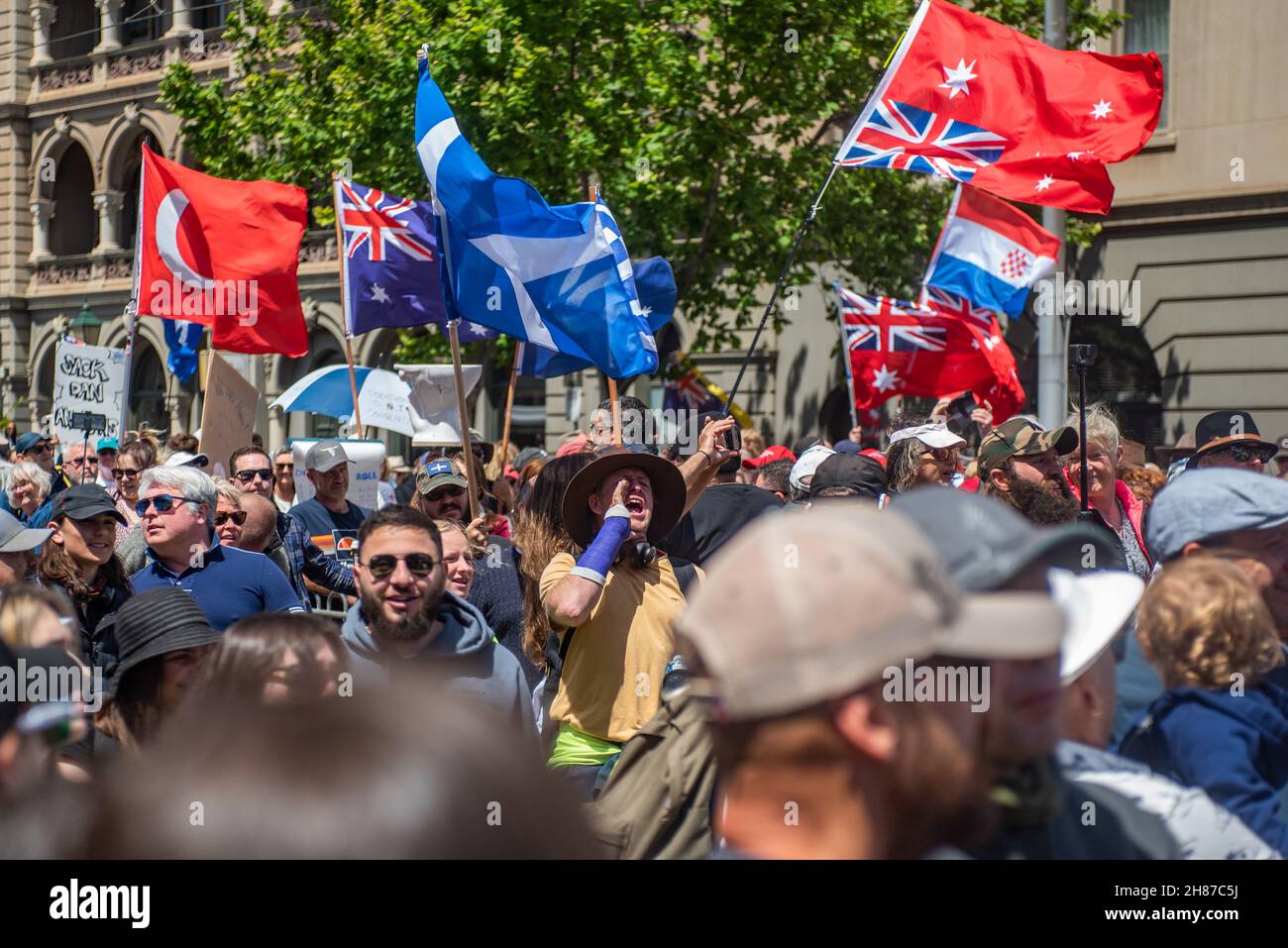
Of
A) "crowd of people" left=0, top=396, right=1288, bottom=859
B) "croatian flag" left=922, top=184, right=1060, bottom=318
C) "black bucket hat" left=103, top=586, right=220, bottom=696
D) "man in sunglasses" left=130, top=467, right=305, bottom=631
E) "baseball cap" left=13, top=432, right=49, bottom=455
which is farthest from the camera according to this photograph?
"baseball cap" left=13, top=432, right=49, bottom=455

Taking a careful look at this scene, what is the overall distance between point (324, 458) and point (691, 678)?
4984 mm

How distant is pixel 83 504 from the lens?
5699mm

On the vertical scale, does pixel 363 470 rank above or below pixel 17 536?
above

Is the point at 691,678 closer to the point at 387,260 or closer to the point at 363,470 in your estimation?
the point at 363,470

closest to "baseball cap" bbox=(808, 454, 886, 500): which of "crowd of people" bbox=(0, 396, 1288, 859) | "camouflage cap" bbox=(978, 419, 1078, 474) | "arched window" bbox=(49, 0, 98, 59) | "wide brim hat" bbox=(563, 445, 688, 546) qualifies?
"crowd of people" bbox=(0, 396, 1288, 859)

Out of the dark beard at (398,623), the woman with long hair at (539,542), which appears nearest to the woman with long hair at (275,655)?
the dark beard at (398,623)

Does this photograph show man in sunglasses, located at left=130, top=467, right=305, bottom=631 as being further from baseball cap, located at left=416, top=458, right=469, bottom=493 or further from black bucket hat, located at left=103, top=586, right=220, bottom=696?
baseball cap, located at left=416, top=458, right=469, bottom=493

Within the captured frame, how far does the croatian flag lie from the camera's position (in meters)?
12.5

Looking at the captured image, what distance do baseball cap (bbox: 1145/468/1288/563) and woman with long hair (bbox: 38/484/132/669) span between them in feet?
12.3

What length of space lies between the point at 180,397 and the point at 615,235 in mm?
26051

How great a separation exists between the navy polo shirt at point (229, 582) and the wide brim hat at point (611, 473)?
3.77 ft

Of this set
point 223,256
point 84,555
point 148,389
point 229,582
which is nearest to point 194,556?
point 229,582

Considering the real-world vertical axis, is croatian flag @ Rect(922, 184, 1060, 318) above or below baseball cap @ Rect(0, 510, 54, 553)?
above
